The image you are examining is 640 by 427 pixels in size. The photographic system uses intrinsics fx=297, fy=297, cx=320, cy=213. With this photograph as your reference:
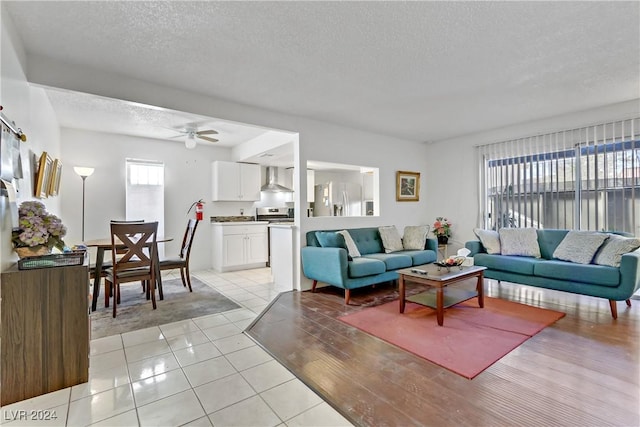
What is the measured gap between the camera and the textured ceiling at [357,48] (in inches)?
80.0

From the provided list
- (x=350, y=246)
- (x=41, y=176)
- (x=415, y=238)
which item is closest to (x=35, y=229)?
(x=41, y=176)

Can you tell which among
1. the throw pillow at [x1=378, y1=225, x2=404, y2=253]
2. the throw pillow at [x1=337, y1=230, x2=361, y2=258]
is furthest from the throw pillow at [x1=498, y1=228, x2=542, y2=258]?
the throw pillow at [x1=337, y1=230, x2=361, y2=258]

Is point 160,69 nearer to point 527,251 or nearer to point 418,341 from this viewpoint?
point 418,341

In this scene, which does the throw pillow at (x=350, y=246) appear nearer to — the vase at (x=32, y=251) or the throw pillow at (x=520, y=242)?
the throw pillow at (x=520, y=242)

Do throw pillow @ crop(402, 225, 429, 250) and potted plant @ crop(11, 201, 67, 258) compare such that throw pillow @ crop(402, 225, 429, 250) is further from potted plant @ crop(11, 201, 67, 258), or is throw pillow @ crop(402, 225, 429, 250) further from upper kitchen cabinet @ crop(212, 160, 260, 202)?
potted plant @ crop(11, 201, 67, 258)

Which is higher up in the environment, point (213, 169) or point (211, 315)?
point (213, 169)

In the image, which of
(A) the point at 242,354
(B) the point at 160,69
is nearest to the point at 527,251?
(A) the point at 242,354

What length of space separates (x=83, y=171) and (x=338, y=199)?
4.88 meters

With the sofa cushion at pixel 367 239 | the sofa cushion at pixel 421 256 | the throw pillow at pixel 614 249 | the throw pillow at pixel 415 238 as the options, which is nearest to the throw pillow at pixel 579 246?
the throw pillow at pixel 614 249

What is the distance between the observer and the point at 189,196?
594cm

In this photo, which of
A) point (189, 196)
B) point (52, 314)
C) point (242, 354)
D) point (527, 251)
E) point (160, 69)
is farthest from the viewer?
point (189, 196)

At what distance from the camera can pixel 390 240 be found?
4812 millimetres

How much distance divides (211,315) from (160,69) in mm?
2576

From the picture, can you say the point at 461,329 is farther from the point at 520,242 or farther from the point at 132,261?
the point at 132,261
